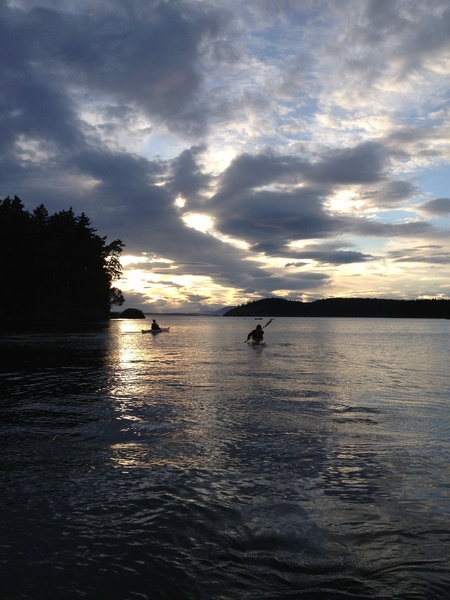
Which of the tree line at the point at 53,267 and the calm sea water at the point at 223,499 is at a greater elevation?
the tree line at the point at 53,267

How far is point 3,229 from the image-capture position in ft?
276

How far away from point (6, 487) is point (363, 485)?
20.8 ft

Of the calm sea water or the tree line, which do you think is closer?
the calm sea water

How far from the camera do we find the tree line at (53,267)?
288ft

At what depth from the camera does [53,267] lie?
99.9m

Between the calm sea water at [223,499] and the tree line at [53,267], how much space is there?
79.8 m

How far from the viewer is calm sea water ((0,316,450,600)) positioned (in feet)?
16.9

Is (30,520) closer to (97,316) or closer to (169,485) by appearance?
(169,485)

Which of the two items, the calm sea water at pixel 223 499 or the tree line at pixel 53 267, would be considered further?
the tree line at pixel 53 267

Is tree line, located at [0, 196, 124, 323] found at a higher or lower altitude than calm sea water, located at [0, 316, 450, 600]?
higher

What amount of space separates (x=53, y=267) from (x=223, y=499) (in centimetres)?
10089

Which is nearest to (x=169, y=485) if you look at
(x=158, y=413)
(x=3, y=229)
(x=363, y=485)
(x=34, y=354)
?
(x=363, y=485)

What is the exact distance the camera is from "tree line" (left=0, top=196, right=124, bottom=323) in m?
87.7

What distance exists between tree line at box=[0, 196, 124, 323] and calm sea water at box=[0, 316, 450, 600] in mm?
79751
